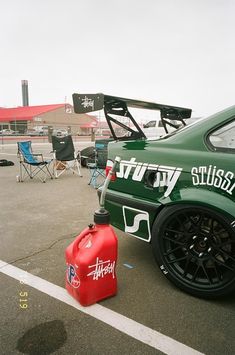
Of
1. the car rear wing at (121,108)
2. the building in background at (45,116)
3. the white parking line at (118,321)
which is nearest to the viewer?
the white parking line at (118,321)

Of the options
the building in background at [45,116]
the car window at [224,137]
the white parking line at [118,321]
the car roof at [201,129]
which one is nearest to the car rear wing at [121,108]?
the car roof at [201,129]

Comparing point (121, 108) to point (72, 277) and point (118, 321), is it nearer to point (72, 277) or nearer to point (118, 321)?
point (72, 277)

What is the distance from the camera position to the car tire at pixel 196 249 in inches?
87.7

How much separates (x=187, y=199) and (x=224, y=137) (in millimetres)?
597

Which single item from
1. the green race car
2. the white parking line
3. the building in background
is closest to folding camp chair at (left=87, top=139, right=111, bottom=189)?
the green race car

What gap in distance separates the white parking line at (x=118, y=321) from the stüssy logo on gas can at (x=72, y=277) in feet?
0.46

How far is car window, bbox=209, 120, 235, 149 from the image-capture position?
2322 mm

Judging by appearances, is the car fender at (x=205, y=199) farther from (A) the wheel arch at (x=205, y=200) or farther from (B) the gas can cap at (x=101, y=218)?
(B) the gas can cap at (x=101, y=218)

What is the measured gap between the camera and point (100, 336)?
6.28 ft

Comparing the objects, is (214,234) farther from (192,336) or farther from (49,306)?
(49,306)

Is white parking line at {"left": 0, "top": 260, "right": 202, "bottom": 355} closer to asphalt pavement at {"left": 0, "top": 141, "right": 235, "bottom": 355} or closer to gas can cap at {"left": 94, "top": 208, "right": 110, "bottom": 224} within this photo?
asphalt pavement at {"left": 0, "top": 141, "right": 235, "bottom": 355}

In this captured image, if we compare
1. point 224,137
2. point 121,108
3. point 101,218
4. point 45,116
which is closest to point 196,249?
point 101,218

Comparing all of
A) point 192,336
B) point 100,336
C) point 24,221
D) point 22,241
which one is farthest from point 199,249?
point 24,221

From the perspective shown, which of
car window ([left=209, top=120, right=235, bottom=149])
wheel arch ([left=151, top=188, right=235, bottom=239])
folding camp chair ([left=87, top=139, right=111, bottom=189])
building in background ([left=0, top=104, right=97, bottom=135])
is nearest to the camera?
wheel arch ([left=151, top=188, right=235, bottom=239])
